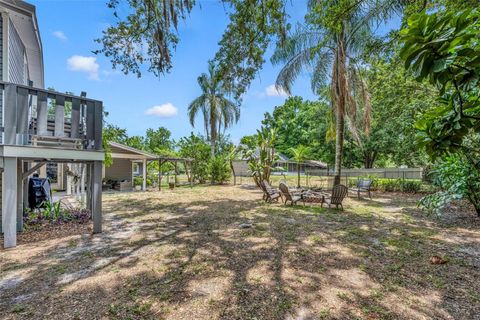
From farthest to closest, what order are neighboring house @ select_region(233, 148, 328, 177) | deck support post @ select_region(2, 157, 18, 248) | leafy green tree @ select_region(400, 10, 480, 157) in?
neighboring house @ select_region(233, 148, 328, 177) < deck support post @ select_region(2, 157, 18, 248) < leafy green tree @ select_region(400, 10, 480, 157)

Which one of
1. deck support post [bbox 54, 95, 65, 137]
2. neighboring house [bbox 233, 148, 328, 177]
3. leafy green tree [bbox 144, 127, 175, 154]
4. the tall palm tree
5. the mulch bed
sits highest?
leafy green tree [bbox 144, 127, 175, 154]

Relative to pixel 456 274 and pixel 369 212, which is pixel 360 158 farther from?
pixel 456 274

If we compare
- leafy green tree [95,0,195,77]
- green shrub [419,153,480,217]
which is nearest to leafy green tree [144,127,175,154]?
leafy green tree [95,0,195,77]

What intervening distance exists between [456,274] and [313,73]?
32.4 ft

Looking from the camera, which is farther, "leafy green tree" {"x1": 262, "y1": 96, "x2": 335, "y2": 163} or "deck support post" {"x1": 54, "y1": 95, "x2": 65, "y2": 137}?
"leafy green tree" {"x1": 262, "y1": 96, "x2": 335, "y2": 163}

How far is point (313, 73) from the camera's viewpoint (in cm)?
1169

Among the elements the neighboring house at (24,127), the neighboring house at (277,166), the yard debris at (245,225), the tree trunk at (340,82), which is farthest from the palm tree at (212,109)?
the yard debris at (245,225)

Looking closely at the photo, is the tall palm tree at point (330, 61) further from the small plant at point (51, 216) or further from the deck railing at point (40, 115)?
the small plant at point (51, 216)

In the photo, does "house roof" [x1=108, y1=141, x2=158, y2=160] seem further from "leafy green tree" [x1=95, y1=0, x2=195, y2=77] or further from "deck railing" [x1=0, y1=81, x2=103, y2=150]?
"deck railing" [x1=0, y1=81, x2=103, y2=150]

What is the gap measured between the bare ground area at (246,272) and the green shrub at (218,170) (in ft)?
42.9

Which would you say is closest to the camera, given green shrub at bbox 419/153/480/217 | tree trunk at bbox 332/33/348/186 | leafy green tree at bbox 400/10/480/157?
leafy green tree at bbox 400/10/480/157

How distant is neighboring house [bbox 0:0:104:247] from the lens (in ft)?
14.6

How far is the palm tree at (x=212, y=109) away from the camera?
21.4 metres

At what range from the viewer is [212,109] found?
70.2 feet
